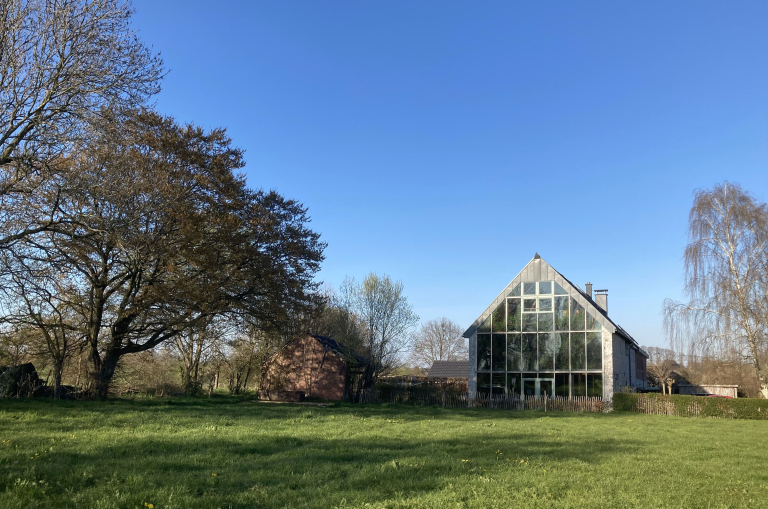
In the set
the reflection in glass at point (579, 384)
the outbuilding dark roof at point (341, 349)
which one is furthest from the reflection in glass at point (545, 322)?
the outbuilding dark roof at point (341, 349)

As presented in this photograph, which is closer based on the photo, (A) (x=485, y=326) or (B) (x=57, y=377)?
(B) (x=57, y=377)

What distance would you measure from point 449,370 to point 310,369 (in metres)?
22.2

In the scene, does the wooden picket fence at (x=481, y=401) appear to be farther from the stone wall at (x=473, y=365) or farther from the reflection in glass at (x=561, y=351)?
the reflection in glass at (x=561, y=351)

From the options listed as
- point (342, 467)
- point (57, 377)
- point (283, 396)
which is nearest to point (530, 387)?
point (283, 396)

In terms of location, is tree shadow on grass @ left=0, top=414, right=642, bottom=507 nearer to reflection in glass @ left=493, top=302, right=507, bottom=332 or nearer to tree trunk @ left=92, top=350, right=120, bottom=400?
tree trunk @ left=92, top=350, right=120, bottom=400

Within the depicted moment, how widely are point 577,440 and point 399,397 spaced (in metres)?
19.5

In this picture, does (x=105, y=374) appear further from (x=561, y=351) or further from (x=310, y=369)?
(x=561, y=351)

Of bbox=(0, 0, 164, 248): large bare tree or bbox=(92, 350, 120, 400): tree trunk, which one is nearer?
bbox=(0, 0, 164, 248): large bare tree

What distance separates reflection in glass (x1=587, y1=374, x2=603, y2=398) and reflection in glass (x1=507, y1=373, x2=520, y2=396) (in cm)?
429

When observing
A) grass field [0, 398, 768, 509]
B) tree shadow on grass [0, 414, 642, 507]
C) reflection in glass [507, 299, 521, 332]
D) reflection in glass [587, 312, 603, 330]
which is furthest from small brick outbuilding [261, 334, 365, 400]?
tree shadow on grass [0, 414, 642, 507]

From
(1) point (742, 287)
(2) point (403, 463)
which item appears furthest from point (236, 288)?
(1) point (742, 287)

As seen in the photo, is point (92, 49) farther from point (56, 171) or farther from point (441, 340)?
point (441, 340)

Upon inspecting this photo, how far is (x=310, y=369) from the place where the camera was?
3556 cm

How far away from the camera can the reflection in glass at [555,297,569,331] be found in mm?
33156
